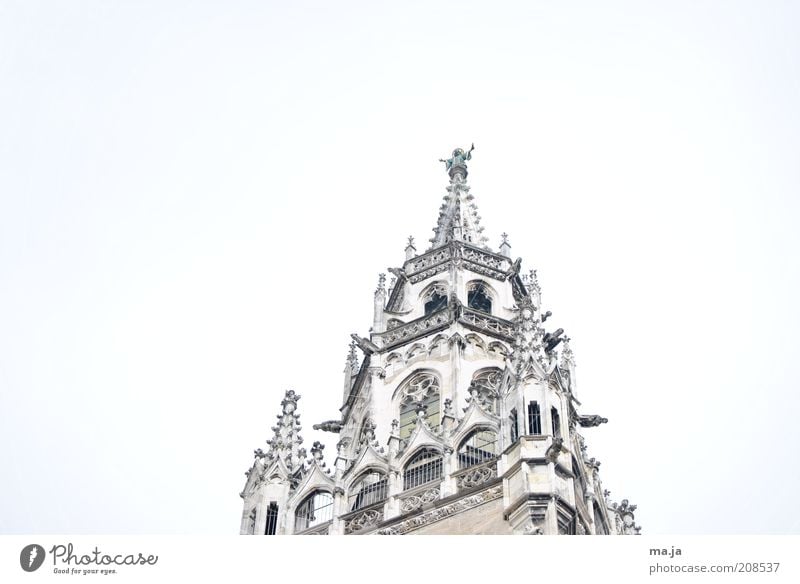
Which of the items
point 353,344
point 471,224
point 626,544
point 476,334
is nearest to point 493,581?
point 626,544

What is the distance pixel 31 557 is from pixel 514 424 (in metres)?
16.4

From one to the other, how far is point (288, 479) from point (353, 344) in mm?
10523

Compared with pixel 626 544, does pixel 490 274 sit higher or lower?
higher

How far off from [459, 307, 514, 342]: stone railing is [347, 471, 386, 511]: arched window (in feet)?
28.8

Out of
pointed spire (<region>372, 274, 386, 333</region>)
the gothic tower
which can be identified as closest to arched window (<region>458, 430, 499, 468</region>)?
the gothic tower

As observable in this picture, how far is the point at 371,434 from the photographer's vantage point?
43.8 metres

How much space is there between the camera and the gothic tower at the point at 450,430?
37.9 metres

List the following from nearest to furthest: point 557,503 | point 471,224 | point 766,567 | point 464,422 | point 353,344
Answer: point 766,567, point 557,503, point 464,422, point 353,344, point 471,224

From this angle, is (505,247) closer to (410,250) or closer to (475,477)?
(410,250)

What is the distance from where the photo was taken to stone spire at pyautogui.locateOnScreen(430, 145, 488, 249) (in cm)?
5938

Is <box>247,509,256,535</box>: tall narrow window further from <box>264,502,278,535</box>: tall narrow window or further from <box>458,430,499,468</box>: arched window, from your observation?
<box>458,430,499,468</box>: arched window

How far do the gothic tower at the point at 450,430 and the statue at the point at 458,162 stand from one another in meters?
9.33

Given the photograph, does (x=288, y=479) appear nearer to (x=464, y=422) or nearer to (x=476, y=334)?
(x=464, y=422)

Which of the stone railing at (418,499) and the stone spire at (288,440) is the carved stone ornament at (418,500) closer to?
the stone railing at (418,499)
